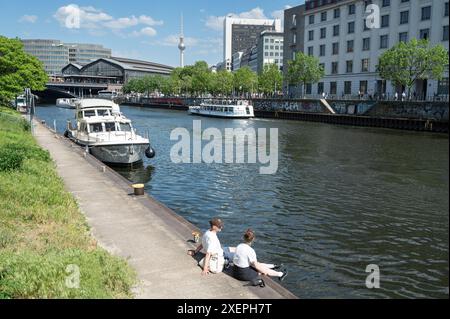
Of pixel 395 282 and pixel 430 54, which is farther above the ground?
pixel 430 54

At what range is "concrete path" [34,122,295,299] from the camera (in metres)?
10.9

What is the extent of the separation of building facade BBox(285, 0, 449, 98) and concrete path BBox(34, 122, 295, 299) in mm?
69042

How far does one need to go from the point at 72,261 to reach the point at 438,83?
79.4m

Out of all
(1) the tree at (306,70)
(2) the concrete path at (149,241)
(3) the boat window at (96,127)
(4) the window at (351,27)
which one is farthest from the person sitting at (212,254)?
(4) the window at (351,27)

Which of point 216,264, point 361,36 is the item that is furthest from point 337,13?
point 216,264

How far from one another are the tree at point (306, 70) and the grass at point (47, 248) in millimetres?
85424

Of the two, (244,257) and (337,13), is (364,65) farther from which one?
(244,257)

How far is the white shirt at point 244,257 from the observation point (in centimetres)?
1185

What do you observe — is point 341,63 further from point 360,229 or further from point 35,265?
point 35,265

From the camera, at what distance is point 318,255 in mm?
16672

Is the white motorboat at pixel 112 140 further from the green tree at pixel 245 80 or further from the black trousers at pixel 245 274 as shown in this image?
the green tree at pixel 245 80

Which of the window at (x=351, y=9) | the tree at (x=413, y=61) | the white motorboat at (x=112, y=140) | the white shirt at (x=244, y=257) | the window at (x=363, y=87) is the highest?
the window at (x=351, y=9)

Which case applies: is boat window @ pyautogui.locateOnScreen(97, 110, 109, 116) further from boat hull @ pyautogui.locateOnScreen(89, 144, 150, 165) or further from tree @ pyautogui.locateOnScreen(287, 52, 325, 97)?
tree @ pyautogui.locateOnScreen(287, 52, 325, 97)
